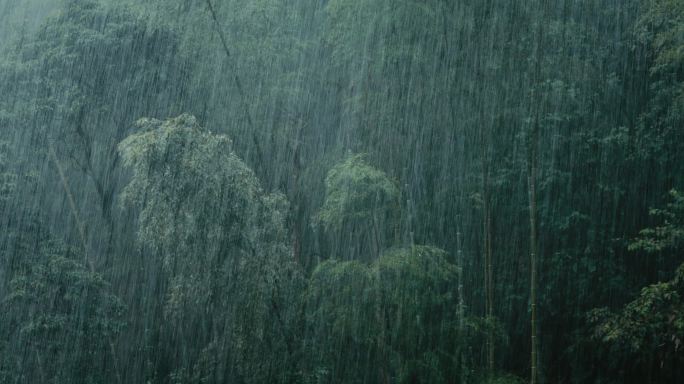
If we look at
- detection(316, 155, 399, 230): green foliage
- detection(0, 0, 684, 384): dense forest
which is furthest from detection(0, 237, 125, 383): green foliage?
detection(316, 155, 399, 230): green foliage

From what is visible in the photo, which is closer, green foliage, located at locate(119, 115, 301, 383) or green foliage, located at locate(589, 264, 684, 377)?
green foliage, located at locate(119, 115, 301, 383)

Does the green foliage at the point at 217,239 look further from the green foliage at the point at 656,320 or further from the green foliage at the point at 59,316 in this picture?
the green foliage at the point at 656,320

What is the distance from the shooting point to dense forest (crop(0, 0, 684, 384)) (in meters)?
6.60

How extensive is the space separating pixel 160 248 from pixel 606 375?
6.13m

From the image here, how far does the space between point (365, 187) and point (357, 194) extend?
0.10 m

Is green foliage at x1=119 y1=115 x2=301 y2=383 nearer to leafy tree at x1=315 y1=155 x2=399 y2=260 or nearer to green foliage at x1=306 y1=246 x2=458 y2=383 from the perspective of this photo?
green foliage at x1=306 y1=246 x2=458 y2=383

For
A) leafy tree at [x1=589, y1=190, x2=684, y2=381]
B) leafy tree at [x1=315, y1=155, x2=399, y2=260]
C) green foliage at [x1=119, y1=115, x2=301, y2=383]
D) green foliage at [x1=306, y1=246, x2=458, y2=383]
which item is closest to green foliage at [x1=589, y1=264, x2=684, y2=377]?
leafy tree at [x1=589, y1=190, x2=684, y2=381]

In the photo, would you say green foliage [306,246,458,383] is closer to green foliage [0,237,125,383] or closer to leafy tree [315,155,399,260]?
leafy tree [315,155,399,260]

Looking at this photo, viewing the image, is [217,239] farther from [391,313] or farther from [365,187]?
[391,313]

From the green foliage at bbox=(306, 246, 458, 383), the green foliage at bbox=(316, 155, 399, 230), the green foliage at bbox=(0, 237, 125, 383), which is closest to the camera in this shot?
the green foliage at bbox=(306, 246, 458, 383)

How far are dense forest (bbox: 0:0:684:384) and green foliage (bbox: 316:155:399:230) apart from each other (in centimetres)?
3

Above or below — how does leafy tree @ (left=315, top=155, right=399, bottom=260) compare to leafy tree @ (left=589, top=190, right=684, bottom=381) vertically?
above

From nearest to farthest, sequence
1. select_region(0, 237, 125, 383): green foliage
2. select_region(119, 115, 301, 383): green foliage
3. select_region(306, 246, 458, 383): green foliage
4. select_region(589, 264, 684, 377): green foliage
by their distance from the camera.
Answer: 1. select_region(119, 115, 301, 383): green foliage
2. select_region(589, 264, 684, 377): green foliage
3. select_region(306, 246, 458, 383): green foliage
4. select_region(0, 237, 125, 383): green foliage

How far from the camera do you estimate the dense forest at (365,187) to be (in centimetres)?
660
